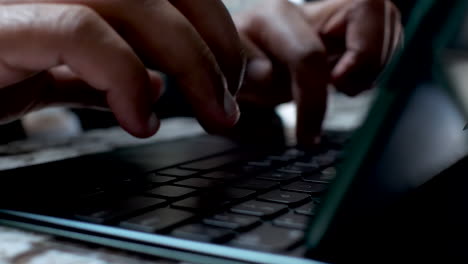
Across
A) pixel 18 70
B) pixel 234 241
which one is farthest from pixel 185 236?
pixel 18 70

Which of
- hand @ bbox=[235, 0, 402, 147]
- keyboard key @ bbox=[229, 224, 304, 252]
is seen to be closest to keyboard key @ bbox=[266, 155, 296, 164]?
hand @ bbox=[235, 0, 402, 147]

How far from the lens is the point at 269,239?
9.0 inches

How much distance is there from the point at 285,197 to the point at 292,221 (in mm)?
51

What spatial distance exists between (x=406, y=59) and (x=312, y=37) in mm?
482

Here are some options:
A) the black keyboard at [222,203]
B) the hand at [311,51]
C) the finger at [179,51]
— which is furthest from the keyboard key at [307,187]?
the hand at [311,51]

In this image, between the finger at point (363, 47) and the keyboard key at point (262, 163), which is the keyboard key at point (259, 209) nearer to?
the keyboard key at point (262, 163)

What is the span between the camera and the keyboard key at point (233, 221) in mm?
248

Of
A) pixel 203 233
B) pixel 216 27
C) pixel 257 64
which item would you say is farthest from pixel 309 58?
pixel 203 233

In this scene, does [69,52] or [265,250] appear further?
[69,52]

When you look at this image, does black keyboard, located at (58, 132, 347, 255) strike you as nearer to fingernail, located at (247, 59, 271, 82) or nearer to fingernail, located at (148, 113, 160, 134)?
fingernail, located at (148, 113, 160, 134)

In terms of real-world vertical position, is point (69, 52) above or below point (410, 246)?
above

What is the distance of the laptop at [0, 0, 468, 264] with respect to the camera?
20 centimetres

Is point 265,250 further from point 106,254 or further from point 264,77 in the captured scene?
point 264,77

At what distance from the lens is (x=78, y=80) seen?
67 cm
